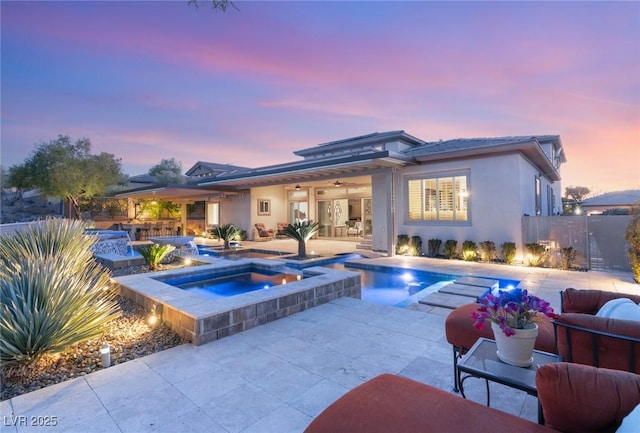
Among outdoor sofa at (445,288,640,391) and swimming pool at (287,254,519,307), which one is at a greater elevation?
outdoor sofa at (445,288,640,391)

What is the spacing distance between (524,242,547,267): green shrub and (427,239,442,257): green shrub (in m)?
2.70

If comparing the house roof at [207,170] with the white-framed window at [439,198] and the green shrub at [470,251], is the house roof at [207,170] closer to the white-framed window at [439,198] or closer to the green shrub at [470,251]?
the white-framed window at [439,198]

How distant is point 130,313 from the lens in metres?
4.98

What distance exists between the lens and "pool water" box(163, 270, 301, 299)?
7187mm

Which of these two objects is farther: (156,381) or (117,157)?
(117,157)

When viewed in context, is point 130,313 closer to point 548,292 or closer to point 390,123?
point 548,292

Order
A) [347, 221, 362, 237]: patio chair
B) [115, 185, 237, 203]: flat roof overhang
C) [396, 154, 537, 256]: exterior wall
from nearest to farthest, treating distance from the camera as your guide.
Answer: [396, 154, 537, 256]: exterior wall → [115, 185, 237, 203]: flat roof overhang → [347, 221, 362, 237]: patio chair

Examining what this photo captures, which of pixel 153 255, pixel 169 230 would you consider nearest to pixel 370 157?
pixel 153 255

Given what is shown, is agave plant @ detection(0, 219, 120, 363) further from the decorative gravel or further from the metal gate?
the metal gate

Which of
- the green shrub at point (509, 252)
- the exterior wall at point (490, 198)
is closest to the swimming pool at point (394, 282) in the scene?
the green shrub at point (509, 252)

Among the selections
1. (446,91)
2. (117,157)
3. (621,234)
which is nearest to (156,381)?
(621,234)

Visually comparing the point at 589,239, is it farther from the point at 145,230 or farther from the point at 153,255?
the point at 145,230

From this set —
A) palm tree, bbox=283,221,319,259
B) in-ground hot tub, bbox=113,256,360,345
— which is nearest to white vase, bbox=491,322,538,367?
in-ground hot tub, bbox=113,256,360,345

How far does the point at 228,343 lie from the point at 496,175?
9823 mm
